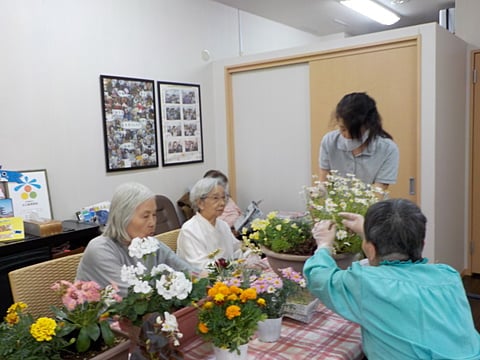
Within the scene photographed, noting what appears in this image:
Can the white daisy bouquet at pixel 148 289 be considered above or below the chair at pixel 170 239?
above

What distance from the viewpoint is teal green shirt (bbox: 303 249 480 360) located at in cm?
117

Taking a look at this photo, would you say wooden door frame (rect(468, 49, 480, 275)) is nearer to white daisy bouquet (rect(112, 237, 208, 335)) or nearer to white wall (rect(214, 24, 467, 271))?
white wall (rect(214, 24, 467, 271))

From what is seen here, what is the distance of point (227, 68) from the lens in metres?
4.51

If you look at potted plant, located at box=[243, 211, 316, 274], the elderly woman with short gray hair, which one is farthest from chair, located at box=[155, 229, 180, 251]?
potted plant, located at box=[243, 211, 316, 274]

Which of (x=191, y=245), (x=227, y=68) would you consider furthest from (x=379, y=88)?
(x=191, y=245)

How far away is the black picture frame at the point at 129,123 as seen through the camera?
3621 mm

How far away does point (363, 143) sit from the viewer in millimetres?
2496

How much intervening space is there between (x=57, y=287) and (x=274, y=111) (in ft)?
10.9

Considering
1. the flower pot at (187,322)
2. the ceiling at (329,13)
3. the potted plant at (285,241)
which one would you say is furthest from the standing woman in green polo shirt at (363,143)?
the ceiling at (329,13)

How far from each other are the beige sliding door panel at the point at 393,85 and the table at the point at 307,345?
2.03 m

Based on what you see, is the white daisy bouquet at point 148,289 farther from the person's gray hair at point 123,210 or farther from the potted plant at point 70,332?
the person's gray hair at point 123,210

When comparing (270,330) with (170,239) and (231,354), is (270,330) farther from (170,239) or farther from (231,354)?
(170,239)

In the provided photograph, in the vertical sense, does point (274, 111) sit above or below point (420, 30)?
below

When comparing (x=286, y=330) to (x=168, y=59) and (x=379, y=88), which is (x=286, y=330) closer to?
(x=379, y=88)
